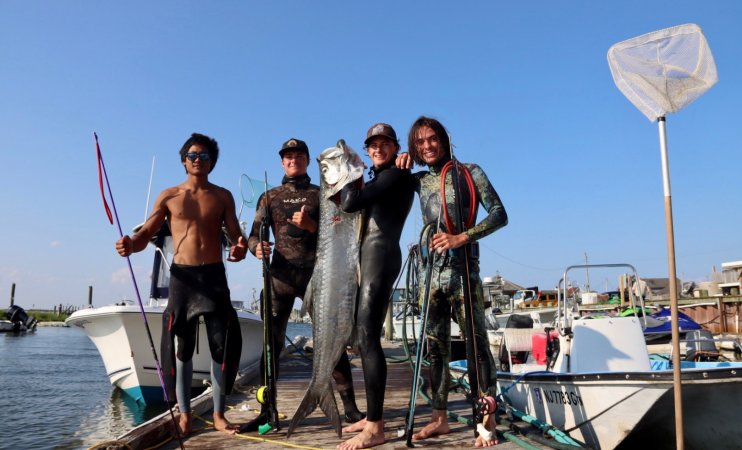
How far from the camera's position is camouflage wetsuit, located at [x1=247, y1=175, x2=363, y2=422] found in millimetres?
4688

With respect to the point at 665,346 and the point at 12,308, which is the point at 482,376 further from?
the point at 12,308

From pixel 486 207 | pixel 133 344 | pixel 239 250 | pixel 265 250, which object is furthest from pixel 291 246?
pixel 133 344

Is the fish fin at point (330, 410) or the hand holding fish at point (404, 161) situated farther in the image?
the hand holding fish at point (404, 161)

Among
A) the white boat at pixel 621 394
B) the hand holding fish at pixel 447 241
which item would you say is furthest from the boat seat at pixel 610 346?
the hand holding fish at pixel 447 241

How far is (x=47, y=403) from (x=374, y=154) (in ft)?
40.1

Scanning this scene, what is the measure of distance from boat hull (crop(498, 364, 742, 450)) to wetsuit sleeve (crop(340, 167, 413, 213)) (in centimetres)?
276

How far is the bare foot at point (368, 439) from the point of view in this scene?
11.9ft

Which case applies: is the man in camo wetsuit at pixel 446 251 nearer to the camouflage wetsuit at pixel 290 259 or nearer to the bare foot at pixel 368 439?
the bare foot at pixel 368 439

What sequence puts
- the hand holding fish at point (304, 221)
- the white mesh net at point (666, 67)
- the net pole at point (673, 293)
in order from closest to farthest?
the net pole at point (673, 293), the white mesh net at point (666, 67), the hand holding fish at point (304, 221)

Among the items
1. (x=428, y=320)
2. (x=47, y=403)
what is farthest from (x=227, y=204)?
(x=47, y=403)

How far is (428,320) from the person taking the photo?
14.0 feet

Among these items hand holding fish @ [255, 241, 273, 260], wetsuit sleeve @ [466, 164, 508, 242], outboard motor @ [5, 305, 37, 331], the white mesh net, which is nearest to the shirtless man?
hand holding fish @ [255, 241, 273, 260]

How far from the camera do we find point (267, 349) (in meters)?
Result: 4.52

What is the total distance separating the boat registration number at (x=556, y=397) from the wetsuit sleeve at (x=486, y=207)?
2303 millimetres
